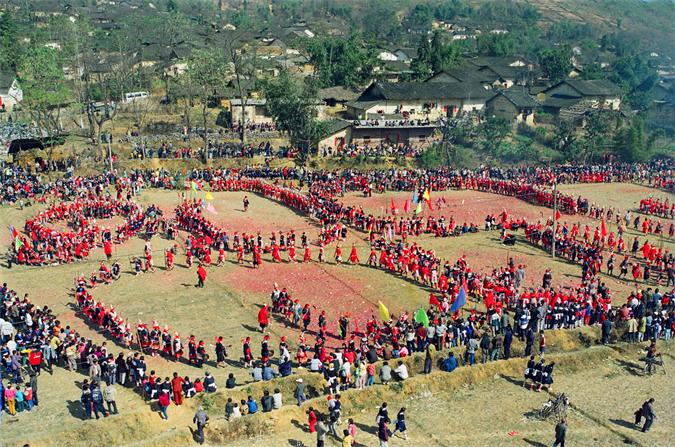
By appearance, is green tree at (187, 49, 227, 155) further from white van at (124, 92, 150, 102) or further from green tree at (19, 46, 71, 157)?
green tree at (19, 46, 71, 157)

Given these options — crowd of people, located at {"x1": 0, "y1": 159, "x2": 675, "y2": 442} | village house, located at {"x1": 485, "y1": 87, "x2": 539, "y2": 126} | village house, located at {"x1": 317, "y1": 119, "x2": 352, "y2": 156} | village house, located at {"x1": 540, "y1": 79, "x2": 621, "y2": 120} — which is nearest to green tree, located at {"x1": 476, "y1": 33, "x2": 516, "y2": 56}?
village house, located at {"x1": 540, "y1": 79, "x2": 621, "y2": 120}

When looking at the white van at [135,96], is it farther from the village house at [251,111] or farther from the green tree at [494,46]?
the green tree at [494,46]

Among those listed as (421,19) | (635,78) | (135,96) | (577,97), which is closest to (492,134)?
(577,97)

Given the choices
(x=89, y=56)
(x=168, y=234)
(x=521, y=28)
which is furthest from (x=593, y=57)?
(x=168, y=234)

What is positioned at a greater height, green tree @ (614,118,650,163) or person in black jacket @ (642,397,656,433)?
person in black jacket @ (642,397,656,433)

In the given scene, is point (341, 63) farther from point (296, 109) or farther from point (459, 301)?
point (459, 301)

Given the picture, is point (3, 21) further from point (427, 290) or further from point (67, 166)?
point (427, 290)
